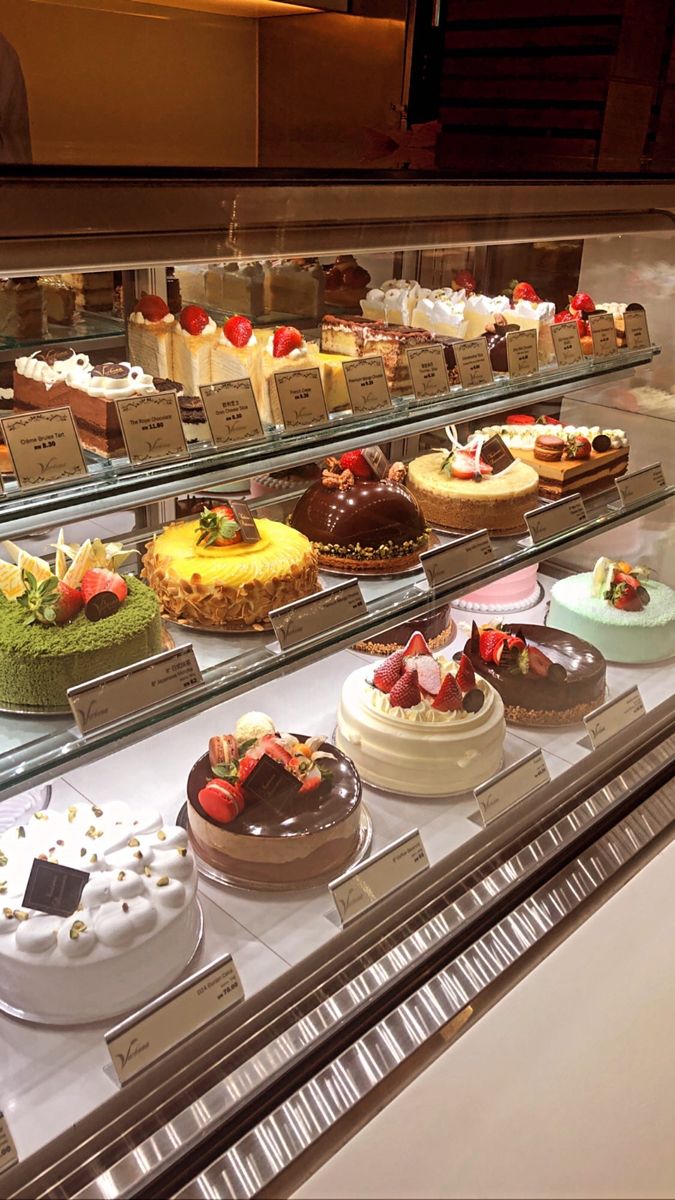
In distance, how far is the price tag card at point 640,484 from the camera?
9.50ft

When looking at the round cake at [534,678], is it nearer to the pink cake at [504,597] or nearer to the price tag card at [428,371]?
the pink cake at [504,597]

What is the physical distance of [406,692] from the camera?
7.70 feet

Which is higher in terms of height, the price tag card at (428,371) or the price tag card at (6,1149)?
the price tag card at (428,371)

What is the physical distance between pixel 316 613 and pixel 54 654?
0.56 m

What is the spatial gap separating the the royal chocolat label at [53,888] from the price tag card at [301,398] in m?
0.92

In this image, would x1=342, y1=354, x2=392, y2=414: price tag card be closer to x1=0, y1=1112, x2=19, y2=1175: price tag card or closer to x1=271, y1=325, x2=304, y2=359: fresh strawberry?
x1=271, y1=325, x2=304, y2=359: fresh strawberry

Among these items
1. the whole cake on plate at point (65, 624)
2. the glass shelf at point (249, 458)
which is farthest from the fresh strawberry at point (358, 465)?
A: the whole cake on plate at point (65, 624)

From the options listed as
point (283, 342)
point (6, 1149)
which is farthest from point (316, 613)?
point (6, 1149)

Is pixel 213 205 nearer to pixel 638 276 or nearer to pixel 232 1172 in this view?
pixel 232 1172

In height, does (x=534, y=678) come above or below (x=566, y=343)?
below

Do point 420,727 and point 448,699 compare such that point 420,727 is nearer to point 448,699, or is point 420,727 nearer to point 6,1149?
point 448,699

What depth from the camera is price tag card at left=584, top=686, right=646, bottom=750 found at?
251cm

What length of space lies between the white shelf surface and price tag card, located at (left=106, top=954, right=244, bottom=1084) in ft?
0.25

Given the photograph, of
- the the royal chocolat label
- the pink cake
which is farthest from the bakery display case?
the pink cake
